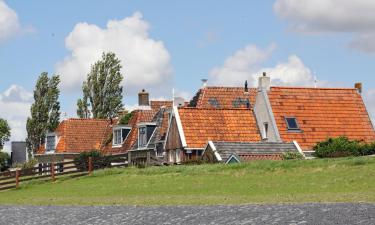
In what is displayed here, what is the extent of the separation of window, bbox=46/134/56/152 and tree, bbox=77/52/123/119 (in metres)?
17.6

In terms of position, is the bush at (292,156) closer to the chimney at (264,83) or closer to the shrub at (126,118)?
the chimney at (264,83)

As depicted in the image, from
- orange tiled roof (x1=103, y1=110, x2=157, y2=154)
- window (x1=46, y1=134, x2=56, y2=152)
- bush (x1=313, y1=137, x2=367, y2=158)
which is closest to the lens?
bush (x1=313, y1=137, x2=367, y2=158)

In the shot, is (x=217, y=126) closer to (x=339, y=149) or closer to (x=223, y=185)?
(x=339, y=149)

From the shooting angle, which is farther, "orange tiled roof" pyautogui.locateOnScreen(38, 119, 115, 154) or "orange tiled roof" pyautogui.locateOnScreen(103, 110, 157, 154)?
"orange tiled roof" pyautogui.locateOnScreen(38, 119, 115, 154)

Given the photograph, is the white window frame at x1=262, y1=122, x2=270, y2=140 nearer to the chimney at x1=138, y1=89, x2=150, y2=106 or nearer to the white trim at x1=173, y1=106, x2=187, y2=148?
the white trim at x1=173, y1=106, x2=187, y2=148

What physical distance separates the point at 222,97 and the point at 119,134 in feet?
44.9

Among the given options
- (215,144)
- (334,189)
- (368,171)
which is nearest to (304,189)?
(334,189)

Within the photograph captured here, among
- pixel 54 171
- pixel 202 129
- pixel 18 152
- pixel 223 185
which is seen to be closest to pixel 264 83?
pixel 202 129

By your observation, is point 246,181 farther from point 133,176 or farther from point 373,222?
point 373,222

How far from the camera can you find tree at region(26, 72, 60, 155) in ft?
334

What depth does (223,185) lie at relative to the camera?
39.3 meters

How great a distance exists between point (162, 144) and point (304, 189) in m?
36.2

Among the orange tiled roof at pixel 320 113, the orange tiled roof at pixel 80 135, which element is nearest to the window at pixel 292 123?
the orange tiled roof at pixel 320 113

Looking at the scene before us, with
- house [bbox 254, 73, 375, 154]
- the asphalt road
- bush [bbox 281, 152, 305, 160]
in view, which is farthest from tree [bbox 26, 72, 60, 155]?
the asphalt road
